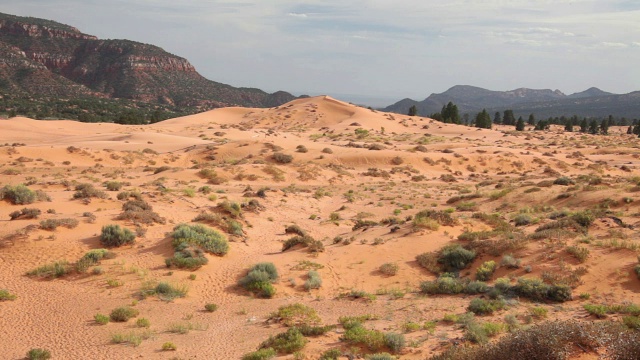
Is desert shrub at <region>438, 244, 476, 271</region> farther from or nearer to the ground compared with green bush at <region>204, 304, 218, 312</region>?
farther from the ground

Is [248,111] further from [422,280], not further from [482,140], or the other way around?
[422,280]

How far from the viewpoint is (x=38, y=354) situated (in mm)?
9414

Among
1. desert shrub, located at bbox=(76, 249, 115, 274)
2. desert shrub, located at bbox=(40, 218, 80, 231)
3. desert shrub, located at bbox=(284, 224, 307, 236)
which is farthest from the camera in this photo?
desert shrub, located at bbox=(284, 224, 307, 236)

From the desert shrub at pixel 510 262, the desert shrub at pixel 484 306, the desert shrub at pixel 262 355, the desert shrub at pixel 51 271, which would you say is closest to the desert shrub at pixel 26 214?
the desert shrub at pixel 51 271

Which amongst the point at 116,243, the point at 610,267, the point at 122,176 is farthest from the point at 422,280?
the point at 122,176

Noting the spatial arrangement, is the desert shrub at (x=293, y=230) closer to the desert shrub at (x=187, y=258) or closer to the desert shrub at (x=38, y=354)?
the desert shrub at (x=187, y=258)

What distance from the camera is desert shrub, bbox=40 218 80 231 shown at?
16484 mm

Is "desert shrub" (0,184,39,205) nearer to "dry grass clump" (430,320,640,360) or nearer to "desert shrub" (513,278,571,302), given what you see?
"dry grass clump" (430,320,640,360)

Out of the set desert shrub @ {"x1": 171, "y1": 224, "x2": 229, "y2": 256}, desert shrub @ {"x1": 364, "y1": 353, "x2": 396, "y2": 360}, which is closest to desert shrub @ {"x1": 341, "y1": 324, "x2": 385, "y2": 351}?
desert shrub @ {"x1": 364, "y1": 353, "x2": 396, "y2": 360}

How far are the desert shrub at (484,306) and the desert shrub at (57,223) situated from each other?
14.8 metres

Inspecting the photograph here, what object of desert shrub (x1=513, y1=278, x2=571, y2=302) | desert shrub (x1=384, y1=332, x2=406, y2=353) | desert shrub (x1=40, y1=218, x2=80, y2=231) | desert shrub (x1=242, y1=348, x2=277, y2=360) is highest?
desert shrub (x1=40, y1=218, x2=80, y2=231)

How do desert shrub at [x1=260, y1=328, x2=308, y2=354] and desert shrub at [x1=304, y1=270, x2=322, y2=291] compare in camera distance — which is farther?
desert shrub at [x1=304, y1=270, x2=322, y2=291]

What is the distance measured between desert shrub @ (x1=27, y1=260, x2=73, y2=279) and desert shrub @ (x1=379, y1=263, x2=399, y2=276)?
1062cm

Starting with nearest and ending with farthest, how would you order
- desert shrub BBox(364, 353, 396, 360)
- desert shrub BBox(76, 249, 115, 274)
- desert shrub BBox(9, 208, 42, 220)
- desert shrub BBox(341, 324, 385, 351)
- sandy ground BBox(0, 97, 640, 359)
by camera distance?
desert shrub BBox(364, 353, 396, 360) < desert shrub BBox(341, 324, 385, 351) < sandy ground BBox(0, 97, 640, 359) < desert shrub BBox(76, 249, 115, 274) < desert shrub BBox(9, 208, 42, 220)
